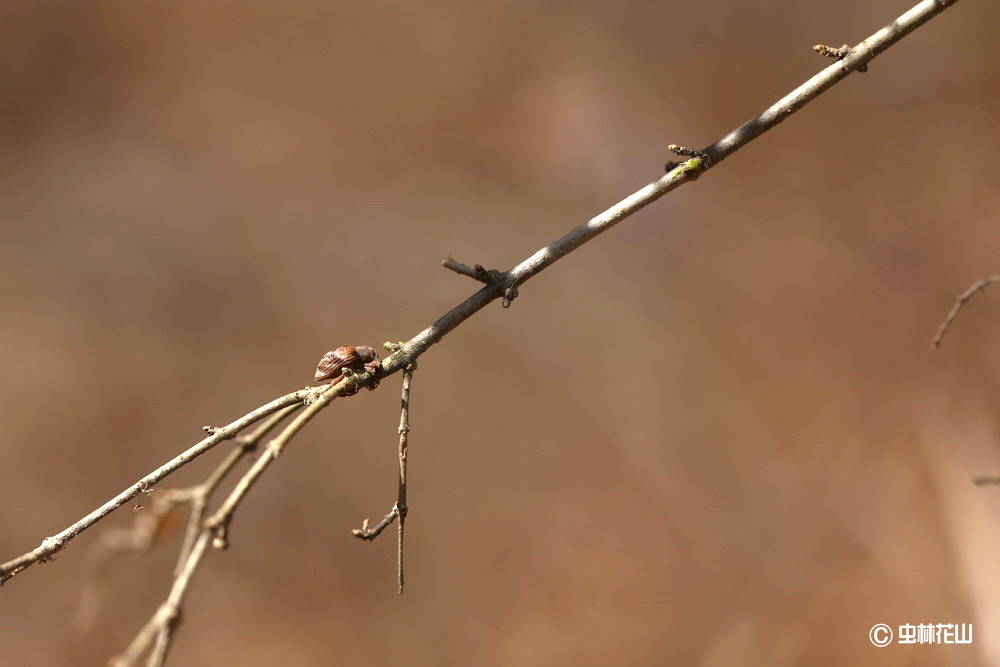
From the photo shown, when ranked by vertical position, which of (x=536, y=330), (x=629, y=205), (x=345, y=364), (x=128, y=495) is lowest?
(x=128, y=495)

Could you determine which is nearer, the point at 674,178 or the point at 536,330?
the point at 674,178

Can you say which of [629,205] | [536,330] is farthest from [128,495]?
[536,330]

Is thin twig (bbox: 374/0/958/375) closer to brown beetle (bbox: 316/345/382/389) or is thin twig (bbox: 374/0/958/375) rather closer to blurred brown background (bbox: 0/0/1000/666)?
brown beetle (bbox: 316/345/382/389)

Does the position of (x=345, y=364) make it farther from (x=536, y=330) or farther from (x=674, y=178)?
(x=536, y=330)

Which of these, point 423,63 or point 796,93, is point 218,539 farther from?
point 423,63

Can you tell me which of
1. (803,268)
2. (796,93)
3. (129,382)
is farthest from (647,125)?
(129,382)

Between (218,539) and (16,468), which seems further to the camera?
(16,468)

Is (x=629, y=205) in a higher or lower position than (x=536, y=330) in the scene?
lower

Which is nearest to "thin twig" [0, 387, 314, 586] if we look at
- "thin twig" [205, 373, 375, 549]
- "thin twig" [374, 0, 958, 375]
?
"thin twig" [205, 373, 375, 549]
